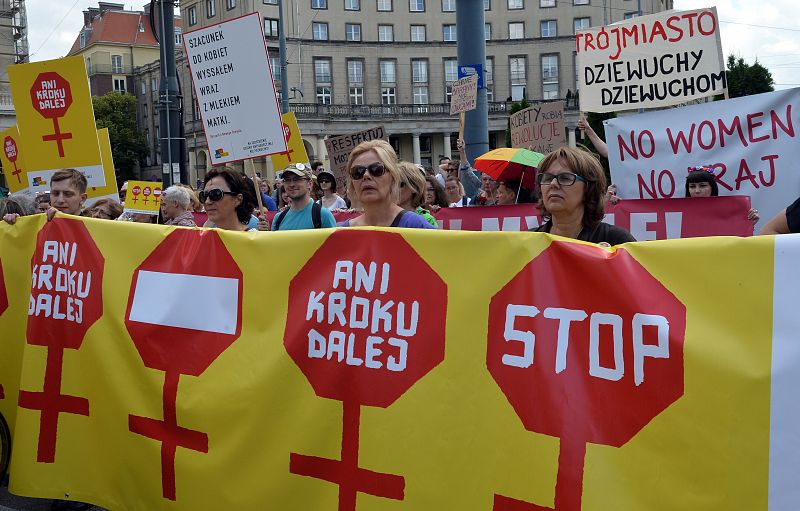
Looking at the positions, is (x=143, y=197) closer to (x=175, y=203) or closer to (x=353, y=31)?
(x=175, y=203)

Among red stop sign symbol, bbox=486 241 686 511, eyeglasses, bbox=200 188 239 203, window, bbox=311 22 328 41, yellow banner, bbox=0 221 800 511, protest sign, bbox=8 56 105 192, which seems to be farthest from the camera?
window, bbox=311 22 328 41

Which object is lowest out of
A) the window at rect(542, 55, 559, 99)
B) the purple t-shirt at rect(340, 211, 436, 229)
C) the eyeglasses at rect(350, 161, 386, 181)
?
the purple t-shirt at rect(340, 211, 436, 229)

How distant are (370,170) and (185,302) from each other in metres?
1.09

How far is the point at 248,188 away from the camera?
4.71m

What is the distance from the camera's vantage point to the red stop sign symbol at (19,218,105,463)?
3.66 m

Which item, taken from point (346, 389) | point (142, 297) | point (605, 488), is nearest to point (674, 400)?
point (605, 488)

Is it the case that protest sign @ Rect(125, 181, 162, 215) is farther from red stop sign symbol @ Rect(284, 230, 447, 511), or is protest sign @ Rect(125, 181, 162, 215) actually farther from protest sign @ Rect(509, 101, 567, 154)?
red stop sign symbol @ Rect(284, 230, 447, 511)

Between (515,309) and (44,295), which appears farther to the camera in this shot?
(44,295)

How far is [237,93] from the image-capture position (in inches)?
225

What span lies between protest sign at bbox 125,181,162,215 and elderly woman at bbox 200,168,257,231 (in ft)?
15.7

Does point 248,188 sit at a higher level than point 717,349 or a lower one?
higher

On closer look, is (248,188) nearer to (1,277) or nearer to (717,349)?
(1,277)

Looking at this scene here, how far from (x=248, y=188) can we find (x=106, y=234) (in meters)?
1.14

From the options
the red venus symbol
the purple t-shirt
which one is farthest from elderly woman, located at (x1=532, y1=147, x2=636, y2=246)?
the red venus symbol
